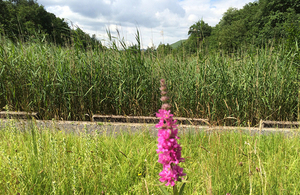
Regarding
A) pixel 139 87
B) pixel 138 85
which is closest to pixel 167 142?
pixel 139 87

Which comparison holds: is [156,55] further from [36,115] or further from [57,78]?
[36,115]

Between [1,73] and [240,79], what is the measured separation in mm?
4440

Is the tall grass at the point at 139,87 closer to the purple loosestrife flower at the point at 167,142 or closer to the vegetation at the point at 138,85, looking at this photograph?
the vegetation at the point at 138,85

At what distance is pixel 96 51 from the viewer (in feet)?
14.2

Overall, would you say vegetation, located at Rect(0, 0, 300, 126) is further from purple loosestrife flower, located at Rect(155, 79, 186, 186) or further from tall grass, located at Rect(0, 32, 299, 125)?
purple loosestrife flower, located at Rect(155, 79, 186, 186)

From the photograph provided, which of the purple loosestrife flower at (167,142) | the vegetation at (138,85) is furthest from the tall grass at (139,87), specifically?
the purple loosestrife flower at (167,142)

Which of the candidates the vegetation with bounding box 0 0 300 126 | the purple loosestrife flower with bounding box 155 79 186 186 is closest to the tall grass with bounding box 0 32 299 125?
the vegetation with bounding box 0 0 300 126

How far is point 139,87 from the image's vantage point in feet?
12.2

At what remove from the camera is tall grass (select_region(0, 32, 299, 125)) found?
376 centimetres

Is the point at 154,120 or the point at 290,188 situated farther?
the point at 154,120

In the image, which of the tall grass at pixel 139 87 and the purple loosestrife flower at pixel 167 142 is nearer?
the purple loosestrife flower at pixel 167 142

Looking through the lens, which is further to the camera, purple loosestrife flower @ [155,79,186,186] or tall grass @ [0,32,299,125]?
tall grass @ [0,32,299,125]

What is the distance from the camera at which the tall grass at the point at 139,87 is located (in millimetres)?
3756

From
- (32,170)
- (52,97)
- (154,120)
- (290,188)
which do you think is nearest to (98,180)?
(32,170)
